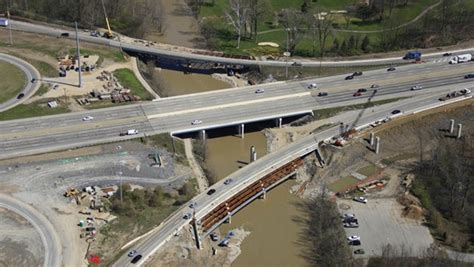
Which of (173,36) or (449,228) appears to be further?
(173,36)

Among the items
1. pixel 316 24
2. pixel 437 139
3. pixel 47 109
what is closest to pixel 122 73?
pixel 47 109

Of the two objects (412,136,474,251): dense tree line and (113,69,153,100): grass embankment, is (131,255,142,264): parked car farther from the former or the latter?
(113,69,153,100): grass embankment

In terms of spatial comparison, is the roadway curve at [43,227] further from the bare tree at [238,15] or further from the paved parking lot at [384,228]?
the bare tree at [238,15]

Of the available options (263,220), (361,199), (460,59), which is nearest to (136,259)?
(263,220)

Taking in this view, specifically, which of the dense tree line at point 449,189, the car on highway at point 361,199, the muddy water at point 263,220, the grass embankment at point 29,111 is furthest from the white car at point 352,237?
the grass embankment at point 29,111

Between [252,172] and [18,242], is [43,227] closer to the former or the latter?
[18,242]

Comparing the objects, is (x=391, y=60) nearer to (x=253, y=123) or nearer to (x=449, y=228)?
(x=253, y=123)
